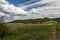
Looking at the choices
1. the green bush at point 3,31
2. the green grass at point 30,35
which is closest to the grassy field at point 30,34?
the green grass at point 30,35

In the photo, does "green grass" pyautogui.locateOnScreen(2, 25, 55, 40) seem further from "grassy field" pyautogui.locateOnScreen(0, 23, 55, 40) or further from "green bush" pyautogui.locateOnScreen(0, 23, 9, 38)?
"green bush" pyautogui.locateOnScreen(0, 23, 9, 38)

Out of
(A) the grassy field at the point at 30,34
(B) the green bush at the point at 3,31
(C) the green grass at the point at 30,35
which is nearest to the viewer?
(C) the green grass at the point at 30,35

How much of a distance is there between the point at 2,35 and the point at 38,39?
8.36 m

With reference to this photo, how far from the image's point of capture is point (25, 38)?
19.9 meters

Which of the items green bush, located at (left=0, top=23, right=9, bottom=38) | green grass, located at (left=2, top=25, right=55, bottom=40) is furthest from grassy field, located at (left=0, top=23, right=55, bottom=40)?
green bush, located at (left=0, top=23, right=9, bottom=38)

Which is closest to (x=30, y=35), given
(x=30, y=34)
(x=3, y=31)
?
(x=30, y=34)

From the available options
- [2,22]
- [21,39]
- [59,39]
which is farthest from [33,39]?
[2,22]

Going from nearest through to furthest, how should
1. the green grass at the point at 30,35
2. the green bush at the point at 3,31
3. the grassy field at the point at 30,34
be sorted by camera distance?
the green grass at the point at 30,35
the grassy field at the point at 30,34
the green bush at the point at 3,31

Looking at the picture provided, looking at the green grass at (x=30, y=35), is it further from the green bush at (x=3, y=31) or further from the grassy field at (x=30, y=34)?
the green bush at (x=3, y=31)

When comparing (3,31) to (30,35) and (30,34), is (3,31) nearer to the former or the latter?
(30,34)

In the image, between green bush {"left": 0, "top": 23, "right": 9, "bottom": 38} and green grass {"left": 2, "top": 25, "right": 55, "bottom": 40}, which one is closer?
green grass {"left": 2, "top": 25, "right": 55, "bottom": 40}

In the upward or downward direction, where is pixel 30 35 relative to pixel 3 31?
downward

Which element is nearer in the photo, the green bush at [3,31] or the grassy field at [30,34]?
the grassy field at [30,34]

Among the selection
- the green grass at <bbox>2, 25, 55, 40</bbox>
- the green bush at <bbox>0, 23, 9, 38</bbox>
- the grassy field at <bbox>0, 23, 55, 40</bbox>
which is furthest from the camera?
the green bush at <bbox>0, 23, 9, 38</bbox>
